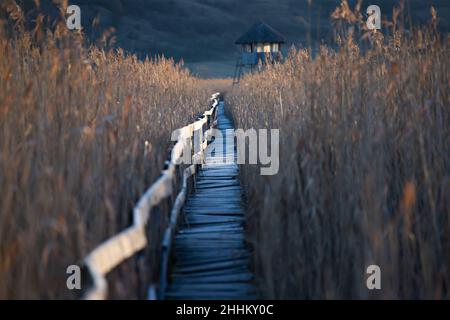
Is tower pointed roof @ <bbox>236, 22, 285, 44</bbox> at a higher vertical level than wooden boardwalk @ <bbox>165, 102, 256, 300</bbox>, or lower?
higher

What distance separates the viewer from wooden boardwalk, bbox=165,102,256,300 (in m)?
4.12

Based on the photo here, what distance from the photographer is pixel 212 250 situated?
4.94 m

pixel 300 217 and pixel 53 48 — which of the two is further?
pixel 53 48

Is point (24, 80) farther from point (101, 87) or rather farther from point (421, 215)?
point (421, 215)

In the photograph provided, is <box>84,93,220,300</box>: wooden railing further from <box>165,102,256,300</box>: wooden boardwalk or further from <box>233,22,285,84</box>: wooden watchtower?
<box>233,22,285,84</box>: wooden watchtower

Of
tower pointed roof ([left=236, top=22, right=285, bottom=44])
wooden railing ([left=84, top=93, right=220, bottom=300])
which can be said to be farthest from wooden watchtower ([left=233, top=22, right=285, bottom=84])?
wooden railing ([left=84, top=93, right=220, bottom=300])

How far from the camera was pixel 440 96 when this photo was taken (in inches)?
195

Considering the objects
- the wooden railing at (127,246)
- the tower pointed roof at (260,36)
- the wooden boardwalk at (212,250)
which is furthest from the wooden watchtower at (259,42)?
the wooden railing at (127,246)

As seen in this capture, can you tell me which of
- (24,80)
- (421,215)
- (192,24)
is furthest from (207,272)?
(192,24)

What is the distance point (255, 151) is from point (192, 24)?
3621 inches

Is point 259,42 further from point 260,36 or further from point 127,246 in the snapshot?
point 127,246

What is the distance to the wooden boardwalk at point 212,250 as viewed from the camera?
4.12 metres

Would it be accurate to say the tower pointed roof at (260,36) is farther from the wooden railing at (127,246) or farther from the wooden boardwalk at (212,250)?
the wooden railing at (127,246)

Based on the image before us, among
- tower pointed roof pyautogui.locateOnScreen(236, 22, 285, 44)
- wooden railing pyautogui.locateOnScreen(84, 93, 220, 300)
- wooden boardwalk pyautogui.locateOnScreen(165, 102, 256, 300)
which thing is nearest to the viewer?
wooden railing pyautogui.locateOnScreen(84, 93, 220, 300)
